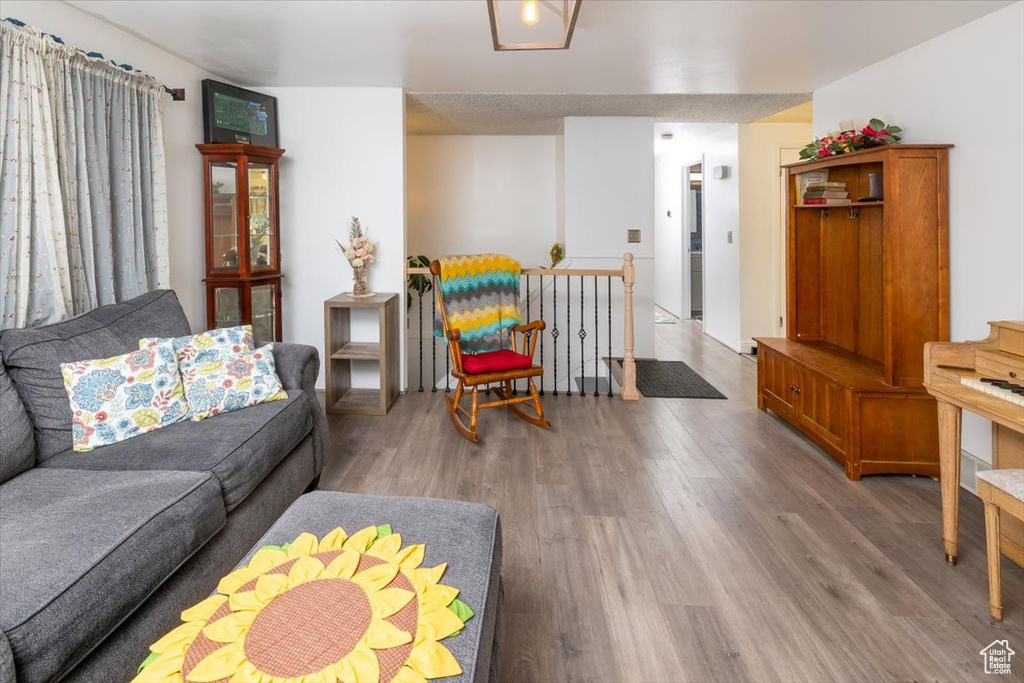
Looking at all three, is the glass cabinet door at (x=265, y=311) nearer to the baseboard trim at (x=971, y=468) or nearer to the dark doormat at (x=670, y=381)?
the dark doormat at (x=670, y=381)

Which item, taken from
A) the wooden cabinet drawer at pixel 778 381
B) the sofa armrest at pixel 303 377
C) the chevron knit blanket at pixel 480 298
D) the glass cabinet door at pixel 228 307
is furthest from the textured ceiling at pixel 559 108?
the sofa armrest at pixel 303 377

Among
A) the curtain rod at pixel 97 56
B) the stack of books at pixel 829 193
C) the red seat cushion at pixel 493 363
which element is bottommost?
the red seat cushion at pixel 493 363

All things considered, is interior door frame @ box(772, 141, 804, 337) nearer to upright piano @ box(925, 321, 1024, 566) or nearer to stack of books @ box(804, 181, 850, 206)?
stack of books @ box(804, 181, 850, 206)

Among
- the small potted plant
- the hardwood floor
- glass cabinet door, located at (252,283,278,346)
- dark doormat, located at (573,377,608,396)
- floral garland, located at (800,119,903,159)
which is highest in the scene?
floral garland, located at (800,119,903,159)

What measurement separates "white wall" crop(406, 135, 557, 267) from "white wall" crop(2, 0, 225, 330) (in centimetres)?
295

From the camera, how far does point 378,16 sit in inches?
124

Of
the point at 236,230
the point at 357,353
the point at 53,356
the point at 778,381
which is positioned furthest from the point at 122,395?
the point at 778,381

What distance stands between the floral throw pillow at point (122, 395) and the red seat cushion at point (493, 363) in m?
1.76

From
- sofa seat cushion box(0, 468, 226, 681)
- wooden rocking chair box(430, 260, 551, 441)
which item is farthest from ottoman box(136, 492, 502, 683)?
wooden rocking chair box(430, 260, 551, 441)

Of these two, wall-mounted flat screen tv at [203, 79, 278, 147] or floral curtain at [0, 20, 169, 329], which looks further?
wall-mounted flat screen tv at [203, 79, 278, 147]

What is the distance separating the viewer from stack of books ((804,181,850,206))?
3.71 metres

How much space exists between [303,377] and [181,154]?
6.77 ft

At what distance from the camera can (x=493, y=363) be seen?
3945mm

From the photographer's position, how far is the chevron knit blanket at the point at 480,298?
165 inches
